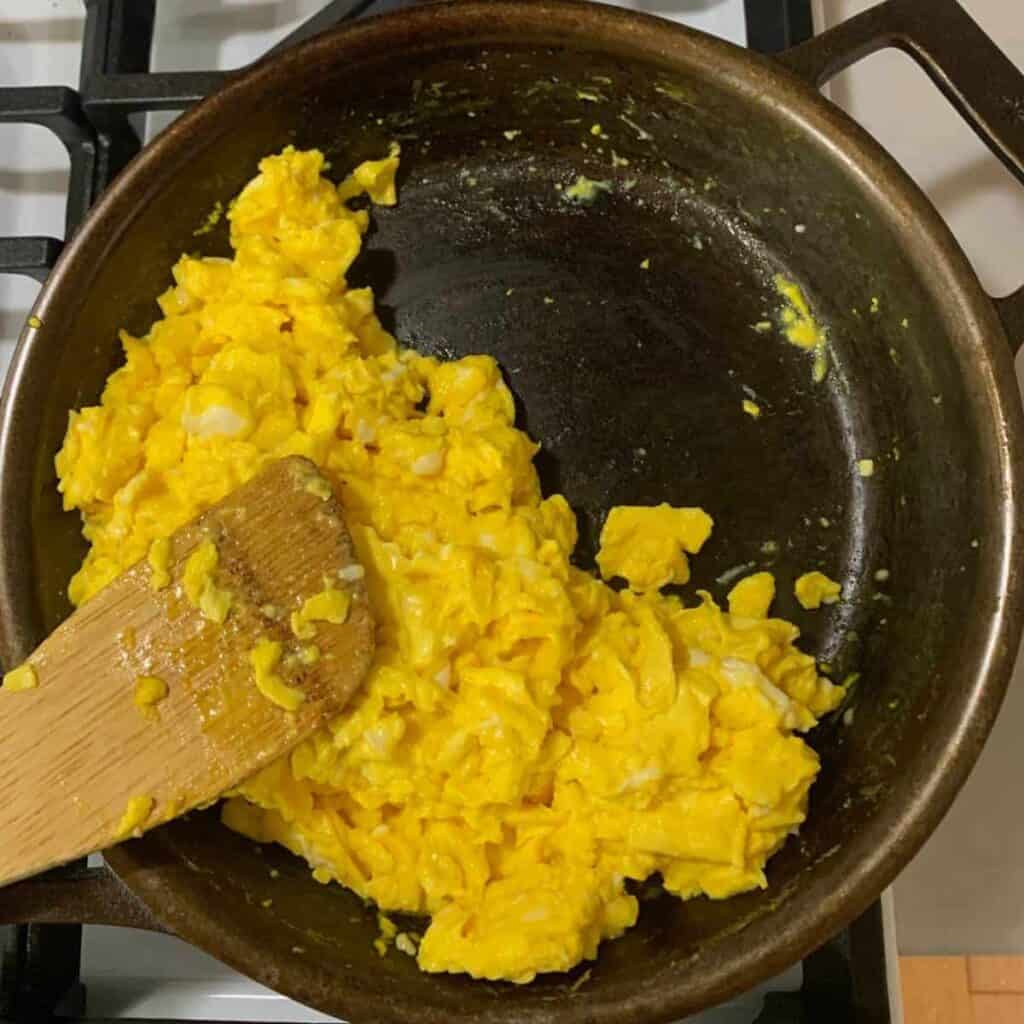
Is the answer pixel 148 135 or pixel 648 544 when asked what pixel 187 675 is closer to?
pixel 648 544

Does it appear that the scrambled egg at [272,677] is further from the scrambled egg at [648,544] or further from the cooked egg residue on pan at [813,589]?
the cooked egg residue on pan at [813,589]

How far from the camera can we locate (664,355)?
4.32 ft

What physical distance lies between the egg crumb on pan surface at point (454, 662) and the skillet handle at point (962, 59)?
49 centimetres

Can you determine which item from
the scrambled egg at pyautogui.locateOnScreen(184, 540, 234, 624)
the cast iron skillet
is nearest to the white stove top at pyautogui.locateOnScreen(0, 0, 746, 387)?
the cast iron skillet

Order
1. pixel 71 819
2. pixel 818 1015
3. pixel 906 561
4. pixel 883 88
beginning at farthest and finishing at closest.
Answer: pixel 883 88
pixel 906 561
pixel 818 1015
pixel 71 819

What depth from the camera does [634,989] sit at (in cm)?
101

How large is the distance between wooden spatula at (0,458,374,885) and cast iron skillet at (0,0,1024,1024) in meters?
0.07

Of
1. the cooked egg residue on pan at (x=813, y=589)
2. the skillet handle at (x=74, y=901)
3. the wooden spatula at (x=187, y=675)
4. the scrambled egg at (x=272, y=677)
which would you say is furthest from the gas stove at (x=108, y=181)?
the cooked egg residue on pan at (x=813, y=589)

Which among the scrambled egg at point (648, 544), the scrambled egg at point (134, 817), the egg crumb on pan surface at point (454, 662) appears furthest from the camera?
the scrambled egg at point (648, 544)

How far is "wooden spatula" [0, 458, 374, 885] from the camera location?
986mm

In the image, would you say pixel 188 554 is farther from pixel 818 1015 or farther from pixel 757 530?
pixel 818 1015

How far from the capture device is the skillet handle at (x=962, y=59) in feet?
3.68

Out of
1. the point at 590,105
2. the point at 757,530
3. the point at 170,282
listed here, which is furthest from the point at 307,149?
the point at 757,530

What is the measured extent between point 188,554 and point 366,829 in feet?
1.11
